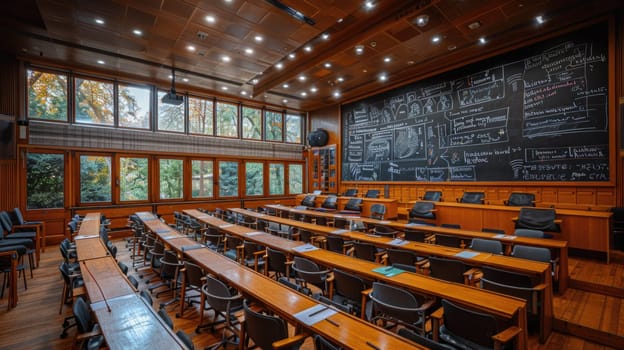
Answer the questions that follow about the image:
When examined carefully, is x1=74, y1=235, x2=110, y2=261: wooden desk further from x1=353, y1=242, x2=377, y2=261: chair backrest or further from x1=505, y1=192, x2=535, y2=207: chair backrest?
x1=505, y1=192, x2=535, y2=207: chair backrest

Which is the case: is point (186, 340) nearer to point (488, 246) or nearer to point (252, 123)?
point (488, 246)

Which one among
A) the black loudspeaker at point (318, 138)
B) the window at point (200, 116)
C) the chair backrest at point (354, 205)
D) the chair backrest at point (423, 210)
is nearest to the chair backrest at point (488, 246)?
the chair backrest at point (423, 210)

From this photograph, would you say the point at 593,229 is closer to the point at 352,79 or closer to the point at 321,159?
A: the point at 352,79

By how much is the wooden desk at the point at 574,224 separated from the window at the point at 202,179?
28.2 ft

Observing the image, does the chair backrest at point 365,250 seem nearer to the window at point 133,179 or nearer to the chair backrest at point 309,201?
the chair backrest at point 309,201

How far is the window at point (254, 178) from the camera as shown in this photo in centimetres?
1137

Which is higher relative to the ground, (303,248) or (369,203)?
(369,203)

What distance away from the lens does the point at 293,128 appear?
42.1 ft

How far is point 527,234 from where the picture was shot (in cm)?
432

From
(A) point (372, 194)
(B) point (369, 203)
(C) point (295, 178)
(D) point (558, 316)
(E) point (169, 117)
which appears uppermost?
(E) point (169, 117)

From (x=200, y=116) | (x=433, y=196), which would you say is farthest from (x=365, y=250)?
(x=200, y=116)

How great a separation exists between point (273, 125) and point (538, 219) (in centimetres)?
967

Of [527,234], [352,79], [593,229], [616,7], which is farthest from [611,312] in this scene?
[352,79]

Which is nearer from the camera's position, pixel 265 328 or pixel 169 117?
pixel 265 328
